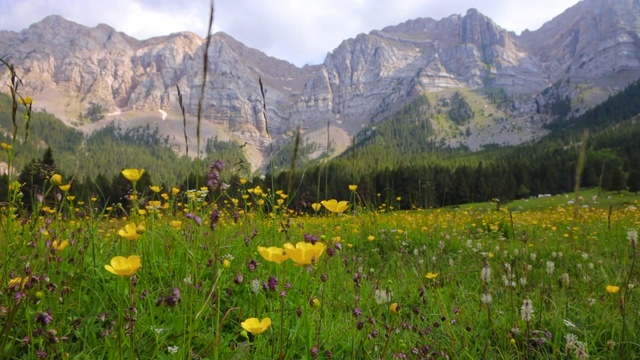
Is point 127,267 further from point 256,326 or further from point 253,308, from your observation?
point 253,308

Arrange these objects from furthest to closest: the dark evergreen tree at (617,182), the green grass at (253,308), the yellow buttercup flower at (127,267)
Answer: the dark evergreen tree at (617,182) < the green grass at (253,308) < the yellow buttercup flower at (127,267)

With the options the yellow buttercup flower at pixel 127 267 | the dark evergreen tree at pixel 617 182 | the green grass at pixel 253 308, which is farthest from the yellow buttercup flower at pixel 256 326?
the dark evergreen tree at pixel 617 182

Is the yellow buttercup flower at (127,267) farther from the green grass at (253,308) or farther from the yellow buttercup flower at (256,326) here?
the yellow buttercup flower at (256,326)

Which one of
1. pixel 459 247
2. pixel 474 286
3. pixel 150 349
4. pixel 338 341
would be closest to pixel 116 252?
pixel 150 349

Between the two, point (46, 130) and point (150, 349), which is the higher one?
point (46, 130)

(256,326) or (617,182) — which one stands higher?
(256,326)

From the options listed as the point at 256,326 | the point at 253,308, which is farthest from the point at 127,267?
the point at 253,308

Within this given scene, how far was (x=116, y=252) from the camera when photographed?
10.1 ft

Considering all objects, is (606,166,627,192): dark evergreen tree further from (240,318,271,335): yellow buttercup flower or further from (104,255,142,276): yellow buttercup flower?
(104,255,142,276): yellow buttercup flower

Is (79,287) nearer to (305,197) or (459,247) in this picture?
(305,197)

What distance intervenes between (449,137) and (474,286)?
630 feet

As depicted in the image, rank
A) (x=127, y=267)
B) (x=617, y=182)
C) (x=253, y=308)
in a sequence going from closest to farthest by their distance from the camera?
(x=127, y=267) → (x=253, y=308) → (x=617, y=182)

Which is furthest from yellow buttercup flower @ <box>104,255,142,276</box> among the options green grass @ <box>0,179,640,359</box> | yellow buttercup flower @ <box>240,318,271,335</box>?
yellow buttercup flower @ <box>240,318,271,335</box>

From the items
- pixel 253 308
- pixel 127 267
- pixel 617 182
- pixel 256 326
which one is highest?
pixel 127 267
